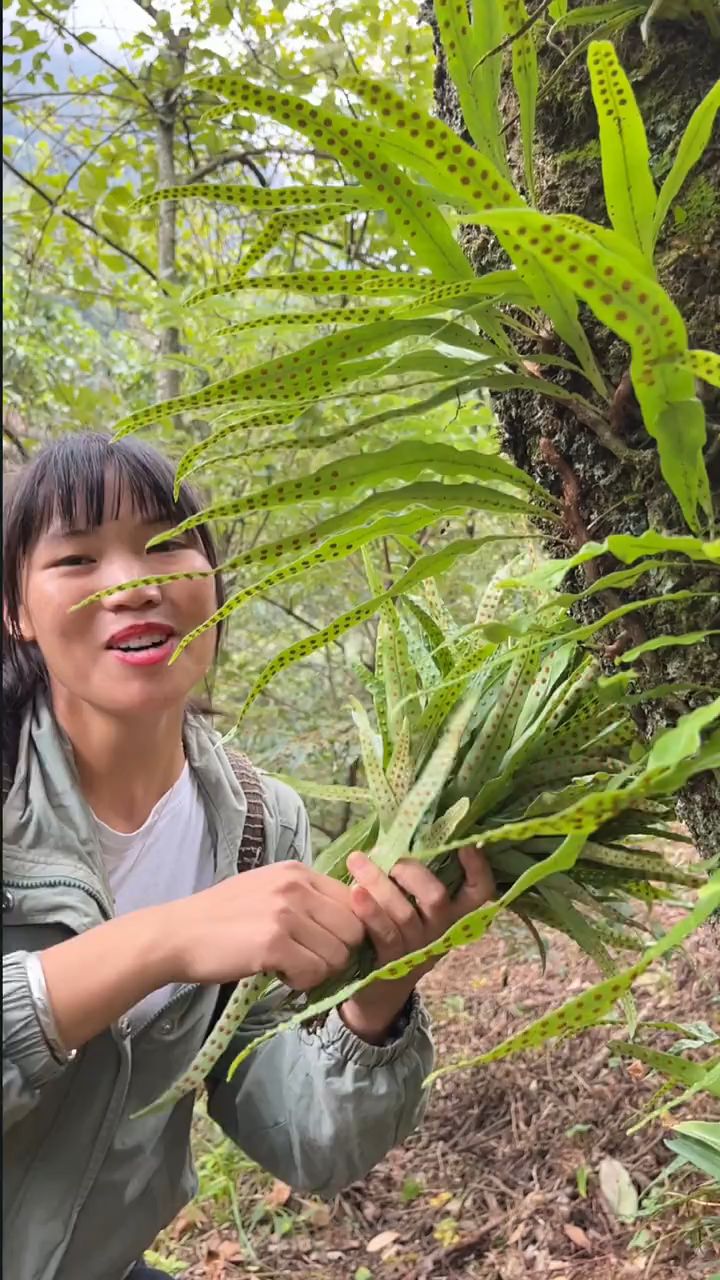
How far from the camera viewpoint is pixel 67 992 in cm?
83

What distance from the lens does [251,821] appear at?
1309 mm

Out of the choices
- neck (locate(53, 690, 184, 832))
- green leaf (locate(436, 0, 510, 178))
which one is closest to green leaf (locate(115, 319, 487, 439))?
green leaf (locate(436, 0, 510, 178))

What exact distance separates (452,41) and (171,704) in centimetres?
80

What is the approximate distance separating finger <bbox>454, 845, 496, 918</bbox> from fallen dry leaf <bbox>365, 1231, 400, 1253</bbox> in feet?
5.89

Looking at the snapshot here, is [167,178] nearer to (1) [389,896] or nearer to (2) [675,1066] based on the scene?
(1) [389,896]

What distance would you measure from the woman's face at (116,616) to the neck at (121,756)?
0.08m

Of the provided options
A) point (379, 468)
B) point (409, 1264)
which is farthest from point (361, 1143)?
point (409, 1264)

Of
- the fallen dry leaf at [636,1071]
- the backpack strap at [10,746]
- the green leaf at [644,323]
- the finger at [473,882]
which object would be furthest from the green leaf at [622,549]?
the fallen dry leaf at [636,1071]

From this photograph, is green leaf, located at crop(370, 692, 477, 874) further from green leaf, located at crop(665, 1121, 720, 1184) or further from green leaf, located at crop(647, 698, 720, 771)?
green leaf, located at crop(665, 1121, 720, 1184)

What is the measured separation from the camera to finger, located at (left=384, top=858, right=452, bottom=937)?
0.73 m

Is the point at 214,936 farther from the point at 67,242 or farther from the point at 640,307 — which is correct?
the point at 67,242

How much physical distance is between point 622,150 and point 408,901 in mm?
598

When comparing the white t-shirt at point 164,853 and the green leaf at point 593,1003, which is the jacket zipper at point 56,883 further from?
the green leaf at point 593,1003

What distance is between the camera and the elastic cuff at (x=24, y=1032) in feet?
2.69
